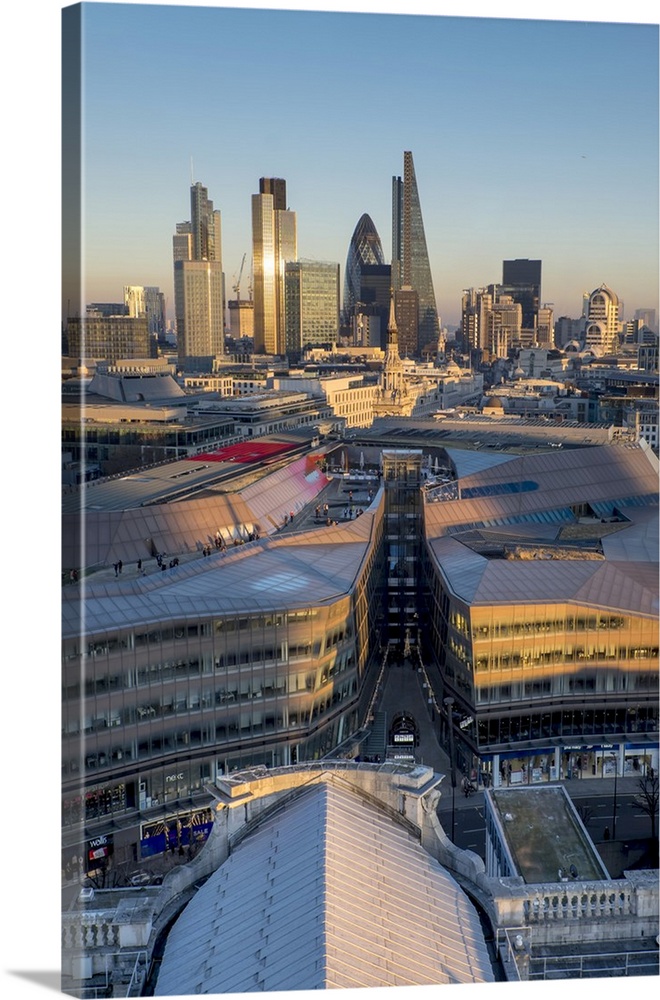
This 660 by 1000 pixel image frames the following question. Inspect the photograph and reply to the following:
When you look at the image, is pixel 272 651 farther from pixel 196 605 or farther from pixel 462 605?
pixel 462 605

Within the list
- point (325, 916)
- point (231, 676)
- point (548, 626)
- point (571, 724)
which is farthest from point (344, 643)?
point (325, 916)

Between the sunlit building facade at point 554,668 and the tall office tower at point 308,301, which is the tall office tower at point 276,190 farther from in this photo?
the sunlit building facade at point 554,668

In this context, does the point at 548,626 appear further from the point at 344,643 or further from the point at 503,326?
the point at 503,326

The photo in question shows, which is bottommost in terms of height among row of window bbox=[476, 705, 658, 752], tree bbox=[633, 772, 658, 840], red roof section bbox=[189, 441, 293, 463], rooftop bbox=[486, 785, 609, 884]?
tree bbox=[633, 772, 658, 840]

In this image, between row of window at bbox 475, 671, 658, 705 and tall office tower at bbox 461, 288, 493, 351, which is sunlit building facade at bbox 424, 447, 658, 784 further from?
tall office tower at bbox 461, 288, 493, 351

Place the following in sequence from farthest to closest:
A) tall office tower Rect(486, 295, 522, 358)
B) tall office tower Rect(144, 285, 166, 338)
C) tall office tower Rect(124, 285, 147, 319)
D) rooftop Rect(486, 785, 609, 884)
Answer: tall office tower Rect(486, 295, 522, 358) < tall office tower Rect(144, 285, 166, 338) < tall office tower Rect(124, 285, 147, 319) < rooftop Rect(486, 785, 609, 884)

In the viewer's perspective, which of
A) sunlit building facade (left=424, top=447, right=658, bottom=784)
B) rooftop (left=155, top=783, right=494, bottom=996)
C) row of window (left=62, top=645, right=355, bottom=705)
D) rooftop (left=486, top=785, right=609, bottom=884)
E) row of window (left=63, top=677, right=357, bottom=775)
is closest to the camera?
rooftop (left=155, top=783, right=494, bottom=996)

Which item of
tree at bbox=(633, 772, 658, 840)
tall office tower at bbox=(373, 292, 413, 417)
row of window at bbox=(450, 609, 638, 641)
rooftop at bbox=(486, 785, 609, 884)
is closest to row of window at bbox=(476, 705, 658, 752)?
tree at bbox=(633, 772, 658, 840)
